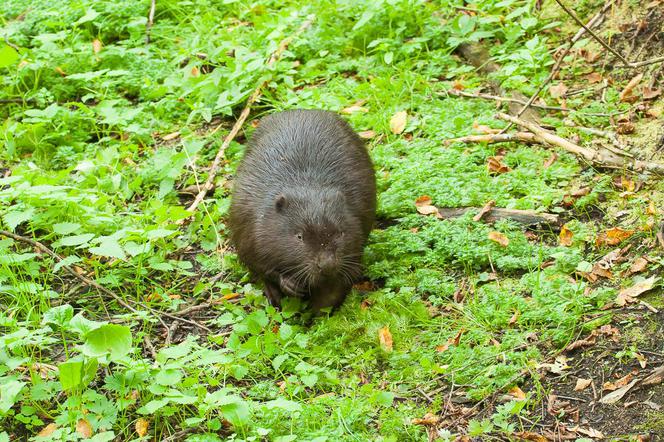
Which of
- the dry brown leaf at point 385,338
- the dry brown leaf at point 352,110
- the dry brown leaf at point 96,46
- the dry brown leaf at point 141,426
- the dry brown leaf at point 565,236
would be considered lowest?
the dry brown leaf at point 385,338

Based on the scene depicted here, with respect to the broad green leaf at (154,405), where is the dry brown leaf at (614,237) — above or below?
below

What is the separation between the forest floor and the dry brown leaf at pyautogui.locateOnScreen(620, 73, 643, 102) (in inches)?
0.7

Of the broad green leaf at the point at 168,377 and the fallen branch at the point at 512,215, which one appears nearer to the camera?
the broad green leaf at the point at 168,377

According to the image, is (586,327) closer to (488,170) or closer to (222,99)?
(488,170)

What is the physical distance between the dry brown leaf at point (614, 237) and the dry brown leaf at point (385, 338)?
153 cm

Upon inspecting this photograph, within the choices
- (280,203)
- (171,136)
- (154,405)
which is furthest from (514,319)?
(171,136)

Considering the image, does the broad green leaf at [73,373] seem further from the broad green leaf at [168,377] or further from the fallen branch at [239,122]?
the fallen branch at [239,122]

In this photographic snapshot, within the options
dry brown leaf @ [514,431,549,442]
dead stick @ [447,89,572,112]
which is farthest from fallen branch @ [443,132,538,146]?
dry brown leaf @ [514,431,549,442]

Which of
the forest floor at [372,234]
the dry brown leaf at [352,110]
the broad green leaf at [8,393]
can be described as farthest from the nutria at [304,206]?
the broad green leaf at [8,393]

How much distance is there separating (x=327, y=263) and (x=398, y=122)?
7.81 ft

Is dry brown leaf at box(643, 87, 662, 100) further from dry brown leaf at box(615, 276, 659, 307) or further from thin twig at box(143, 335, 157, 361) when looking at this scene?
thin twig at box(143, 335, 157, 361)

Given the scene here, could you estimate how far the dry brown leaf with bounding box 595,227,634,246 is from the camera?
564 cm

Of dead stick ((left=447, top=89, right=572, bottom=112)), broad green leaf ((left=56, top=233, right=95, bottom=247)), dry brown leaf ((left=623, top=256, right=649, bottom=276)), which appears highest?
broad green leaf ((left=56, top=233, right=95, bottom=247))

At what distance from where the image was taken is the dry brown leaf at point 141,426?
15.0 ft
